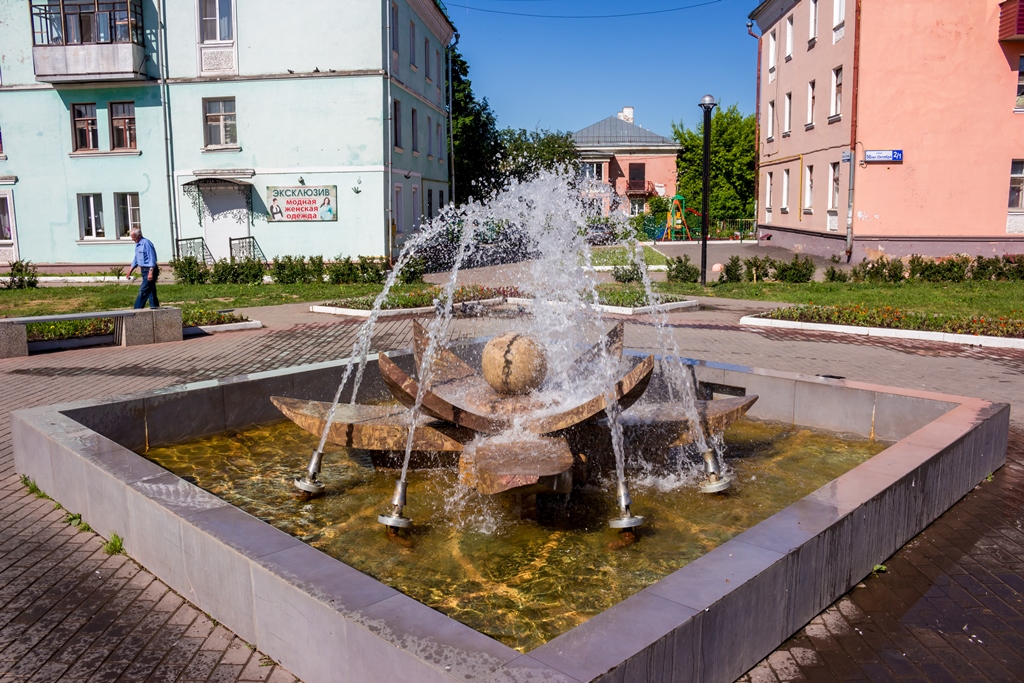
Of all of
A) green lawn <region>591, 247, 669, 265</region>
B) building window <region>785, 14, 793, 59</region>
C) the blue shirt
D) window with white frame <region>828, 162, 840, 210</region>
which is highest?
building window <region>785, 14, 793, 59</region>

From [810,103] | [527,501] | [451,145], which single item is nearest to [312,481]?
[527,501]

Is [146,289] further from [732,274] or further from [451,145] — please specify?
[451,145]

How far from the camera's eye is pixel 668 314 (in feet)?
51.9

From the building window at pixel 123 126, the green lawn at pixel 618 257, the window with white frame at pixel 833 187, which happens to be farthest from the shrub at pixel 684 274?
the building window at pixel 123 126

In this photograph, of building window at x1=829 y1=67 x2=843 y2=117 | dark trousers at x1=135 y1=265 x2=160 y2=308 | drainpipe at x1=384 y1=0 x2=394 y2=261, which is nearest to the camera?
dark trousers at x1=135 y1=265 x2=160 y2=308

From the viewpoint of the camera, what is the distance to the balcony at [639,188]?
5569cm

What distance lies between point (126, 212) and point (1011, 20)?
27.4 m

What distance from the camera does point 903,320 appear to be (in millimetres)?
13062

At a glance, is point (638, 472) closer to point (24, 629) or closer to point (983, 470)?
point (983, 470)

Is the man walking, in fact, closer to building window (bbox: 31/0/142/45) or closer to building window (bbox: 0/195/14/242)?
building window (bbox: 31/0/142/45)

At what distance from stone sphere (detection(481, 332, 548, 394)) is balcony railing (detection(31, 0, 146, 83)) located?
934 inches

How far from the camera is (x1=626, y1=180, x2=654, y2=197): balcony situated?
55.7 meters

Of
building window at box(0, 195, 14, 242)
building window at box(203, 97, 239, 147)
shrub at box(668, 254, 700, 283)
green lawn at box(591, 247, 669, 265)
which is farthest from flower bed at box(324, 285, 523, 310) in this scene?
building window at box(0, 195, 14, 242)

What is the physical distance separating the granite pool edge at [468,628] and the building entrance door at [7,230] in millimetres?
25000
